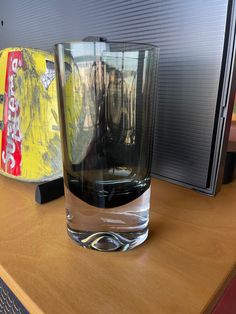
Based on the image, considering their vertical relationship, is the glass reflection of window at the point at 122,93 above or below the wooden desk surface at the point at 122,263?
above

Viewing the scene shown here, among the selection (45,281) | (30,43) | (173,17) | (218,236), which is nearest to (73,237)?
(45,281)

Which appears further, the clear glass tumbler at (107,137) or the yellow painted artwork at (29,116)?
the yellow painted artwork at (29,116)

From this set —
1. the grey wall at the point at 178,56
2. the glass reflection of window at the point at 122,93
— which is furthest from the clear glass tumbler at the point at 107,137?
the grey wall at the point at 178,56

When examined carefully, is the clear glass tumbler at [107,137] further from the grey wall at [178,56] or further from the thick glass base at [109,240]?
the grey wall at [178,56]

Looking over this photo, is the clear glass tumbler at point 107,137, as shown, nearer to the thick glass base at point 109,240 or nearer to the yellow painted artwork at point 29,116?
the thick glass base at point 109,240

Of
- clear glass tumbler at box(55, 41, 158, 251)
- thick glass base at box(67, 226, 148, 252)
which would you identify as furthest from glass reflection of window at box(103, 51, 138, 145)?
thick glass base at box(67, 226, 148, 252)

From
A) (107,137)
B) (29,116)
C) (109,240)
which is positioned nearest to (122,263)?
(109,240)

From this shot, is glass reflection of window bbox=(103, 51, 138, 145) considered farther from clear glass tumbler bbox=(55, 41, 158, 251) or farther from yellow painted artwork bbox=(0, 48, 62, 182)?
yellow painted artwork bbox=(0, 48, 62, 182)

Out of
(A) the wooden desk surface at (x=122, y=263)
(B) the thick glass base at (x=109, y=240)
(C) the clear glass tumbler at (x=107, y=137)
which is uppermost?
(C) the clear glass tumbler at (x=107, y=137)
